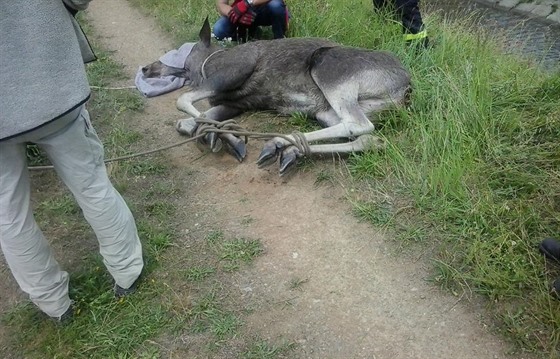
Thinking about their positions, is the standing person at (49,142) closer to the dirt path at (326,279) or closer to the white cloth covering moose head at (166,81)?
the dirt path at (326,279)

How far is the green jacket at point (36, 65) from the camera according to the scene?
2119 mm

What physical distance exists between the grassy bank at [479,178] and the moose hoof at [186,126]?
4.95ft

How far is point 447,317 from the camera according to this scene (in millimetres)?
2791

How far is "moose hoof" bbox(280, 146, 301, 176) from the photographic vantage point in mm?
3857

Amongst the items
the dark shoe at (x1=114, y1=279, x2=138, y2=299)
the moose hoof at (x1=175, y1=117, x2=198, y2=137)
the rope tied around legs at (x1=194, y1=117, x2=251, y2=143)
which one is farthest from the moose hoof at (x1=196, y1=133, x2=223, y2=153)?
the dark shoe at (x1=114, y1=279, x2=138, y2=299)

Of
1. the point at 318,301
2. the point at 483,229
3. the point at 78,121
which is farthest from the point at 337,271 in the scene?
the point at 78,121

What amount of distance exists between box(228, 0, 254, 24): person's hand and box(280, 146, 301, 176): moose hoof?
7.62 feet

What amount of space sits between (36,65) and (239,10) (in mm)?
3689

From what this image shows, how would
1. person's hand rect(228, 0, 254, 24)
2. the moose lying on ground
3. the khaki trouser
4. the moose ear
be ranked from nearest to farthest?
1. the khaki trouser
2. the moose lying on ground
3. the moose ear
4. person's hand rect(228, 0, 254, 24)

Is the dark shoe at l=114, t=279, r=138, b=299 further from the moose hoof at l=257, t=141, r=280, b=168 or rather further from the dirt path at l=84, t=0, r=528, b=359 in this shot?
the moose hoof at l=257, t=141, r=280, b=168

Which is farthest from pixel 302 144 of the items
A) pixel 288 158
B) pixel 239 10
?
pixel 239 10

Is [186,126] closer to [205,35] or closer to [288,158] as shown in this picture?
[205,35]

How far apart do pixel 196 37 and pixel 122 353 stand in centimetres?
460

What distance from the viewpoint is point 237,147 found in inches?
164
